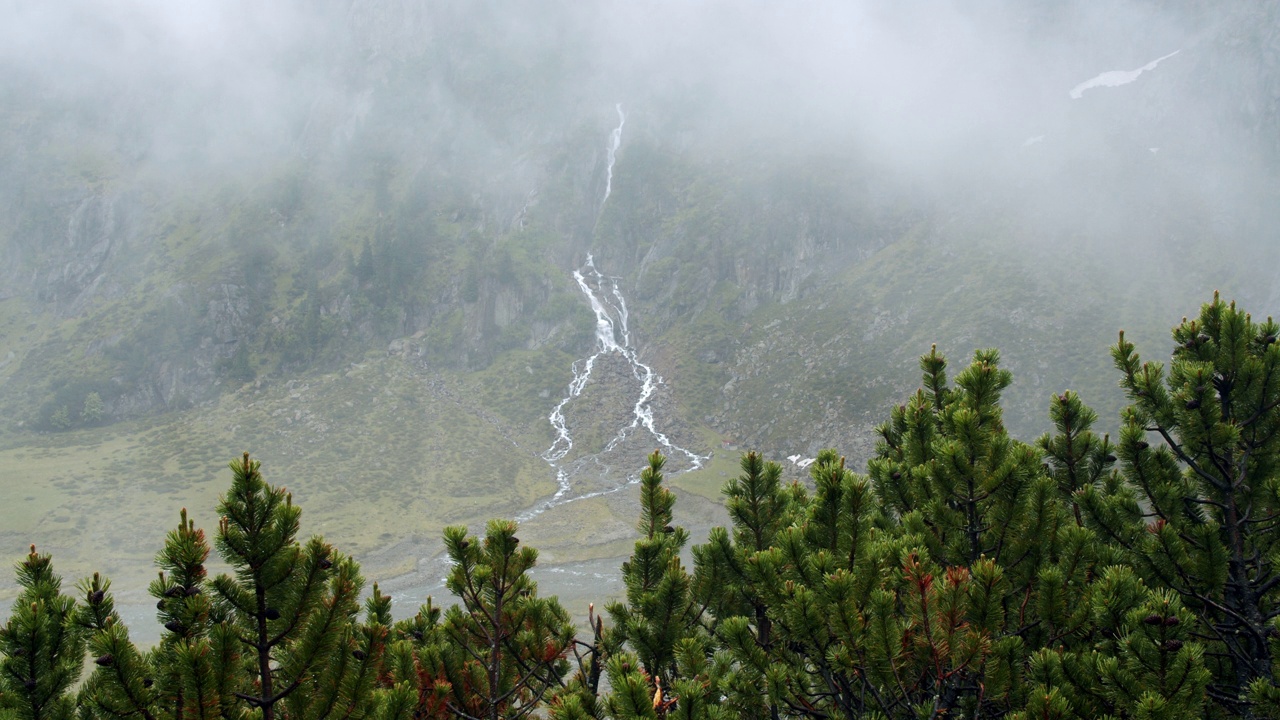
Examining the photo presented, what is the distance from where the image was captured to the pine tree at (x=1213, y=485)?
7.07m

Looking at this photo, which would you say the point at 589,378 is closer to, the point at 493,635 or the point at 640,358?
the point at 640,358

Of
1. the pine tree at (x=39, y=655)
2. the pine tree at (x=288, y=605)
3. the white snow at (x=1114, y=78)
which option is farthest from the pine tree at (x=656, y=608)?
the white snow at (x=1114, y=78)

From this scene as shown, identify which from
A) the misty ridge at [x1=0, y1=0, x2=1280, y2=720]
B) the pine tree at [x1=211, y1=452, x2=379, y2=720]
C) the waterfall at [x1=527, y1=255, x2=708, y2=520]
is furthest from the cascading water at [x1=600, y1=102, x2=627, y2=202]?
the pine tree at [x1=211, y1=452, x2=379, y2=720]

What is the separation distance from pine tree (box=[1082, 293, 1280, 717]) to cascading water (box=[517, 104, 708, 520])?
67.5m

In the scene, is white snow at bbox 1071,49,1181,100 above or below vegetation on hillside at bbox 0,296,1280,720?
above

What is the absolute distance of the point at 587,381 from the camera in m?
108

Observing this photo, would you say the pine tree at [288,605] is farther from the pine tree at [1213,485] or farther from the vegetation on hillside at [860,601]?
the pine tree at [1213,485]

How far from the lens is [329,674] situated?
16.9ft

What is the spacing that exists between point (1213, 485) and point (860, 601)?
472 centimetres

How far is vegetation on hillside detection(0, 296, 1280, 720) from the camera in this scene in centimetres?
472

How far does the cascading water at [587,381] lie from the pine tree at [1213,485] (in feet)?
222

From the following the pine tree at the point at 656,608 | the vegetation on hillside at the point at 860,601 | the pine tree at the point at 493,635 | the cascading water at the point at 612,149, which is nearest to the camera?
the vegetation on hillside at the point at 860,601

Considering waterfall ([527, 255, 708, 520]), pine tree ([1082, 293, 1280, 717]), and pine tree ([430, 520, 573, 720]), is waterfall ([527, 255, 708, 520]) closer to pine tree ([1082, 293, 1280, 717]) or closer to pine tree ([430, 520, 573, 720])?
pine tree ([430, 520, 573, 720])

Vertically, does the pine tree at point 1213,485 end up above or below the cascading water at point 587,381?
below
